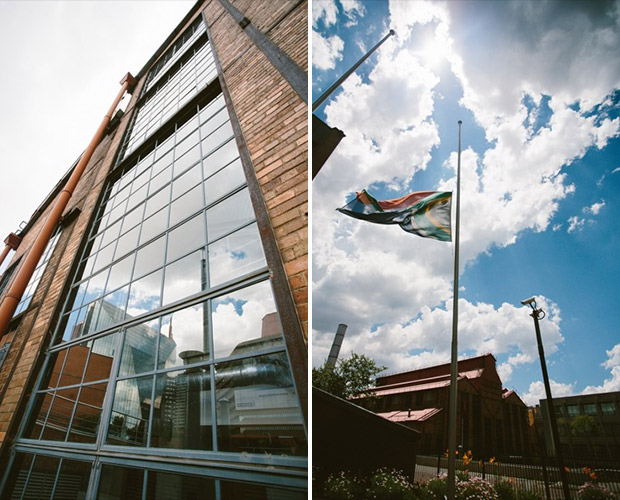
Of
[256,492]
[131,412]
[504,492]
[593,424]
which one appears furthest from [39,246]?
[593,424]

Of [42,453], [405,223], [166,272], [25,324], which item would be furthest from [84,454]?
[405,223]

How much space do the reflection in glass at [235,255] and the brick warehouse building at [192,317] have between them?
1 centimetres

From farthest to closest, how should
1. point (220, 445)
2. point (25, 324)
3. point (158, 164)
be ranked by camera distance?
point (25, 324), point (158, 164), point (220, 445)

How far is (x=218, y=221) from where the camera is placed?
8.31 ft

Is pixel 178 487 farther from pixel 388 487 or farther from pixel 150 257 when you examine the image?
pixel 150 257

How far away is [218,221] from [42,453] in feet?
8.92

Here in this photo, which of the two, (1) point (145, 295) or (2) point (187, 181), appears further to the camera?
(2) point (187, 181)

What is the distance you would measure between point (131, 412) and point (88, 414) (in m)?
0.72

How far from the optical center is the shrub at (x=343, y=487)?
255cm

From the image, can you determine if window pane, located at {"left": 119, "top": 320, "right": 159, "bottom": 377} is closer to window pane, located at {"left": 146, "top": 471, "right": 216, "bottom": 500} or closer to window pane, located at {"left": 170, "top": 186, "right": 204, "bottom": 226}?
window pane, located at {"left": 146, "top": 471, "right": 216, "bottom": 500}

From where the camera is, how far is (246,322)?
6.31 feet

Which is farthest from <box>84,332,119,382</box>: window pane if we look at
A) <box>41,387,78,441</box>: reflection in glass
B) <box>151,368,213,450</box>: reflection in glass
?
<box>151,368,213,450</box>: reflection in glass

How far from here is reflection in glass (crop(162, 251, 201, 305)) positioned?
243 centimetres

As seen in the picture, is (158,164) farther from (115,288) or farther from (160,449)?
(160,449)
